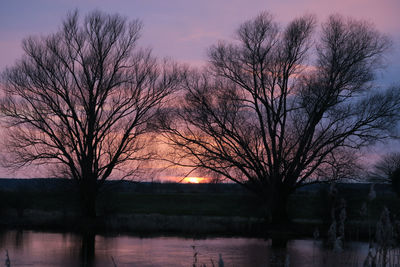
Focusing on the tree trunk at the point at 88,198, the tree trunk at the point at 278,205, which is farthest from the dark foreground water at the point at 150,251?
the tree trunk at the point at 88,198

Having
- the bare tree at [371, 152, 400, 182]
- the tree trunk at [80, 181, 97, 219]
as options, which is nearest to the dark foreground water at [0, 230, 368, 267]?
the tree trunk at [80, 181, 97, 219]

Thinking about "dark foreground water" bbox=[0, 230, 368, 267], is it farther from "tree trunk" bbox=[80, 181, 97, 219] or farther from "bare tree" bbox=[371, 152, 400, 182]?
"bare tree" bbox=[371, 152, 400, 182]

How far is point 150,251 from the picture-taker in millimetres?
19094

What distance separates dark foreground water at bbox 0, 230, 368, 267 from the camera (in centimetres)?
1614

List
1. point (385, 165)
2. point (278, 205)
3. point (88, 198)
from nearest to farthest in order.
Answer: point (278, 205), point (88, 198), point (385, 165)

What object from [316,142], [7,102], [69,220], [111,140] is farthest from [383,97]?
[7,102]

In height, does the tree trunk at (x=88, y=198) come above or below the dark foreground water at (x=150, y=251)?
above

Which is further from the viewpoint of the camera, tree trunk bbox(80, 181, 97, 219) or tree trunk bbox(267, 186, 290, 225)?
tree trunk bbox(80, 181, 97, 219)

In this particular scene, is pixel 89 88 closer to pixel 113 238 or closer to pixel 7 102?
pixel 7 102

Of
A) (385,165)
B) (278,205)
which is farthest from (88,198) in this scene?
(385,165)

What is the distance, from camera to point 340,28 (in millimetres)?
28156

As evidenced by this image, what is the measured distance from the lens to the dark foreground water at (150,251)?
16.1 metres

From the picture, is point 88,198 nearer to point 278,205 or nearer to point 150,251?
point 278,205

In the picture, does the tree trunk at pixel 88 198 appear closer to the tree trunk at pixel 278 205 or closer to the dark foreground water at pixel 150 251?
the dark foreground water at pixel 150 251
